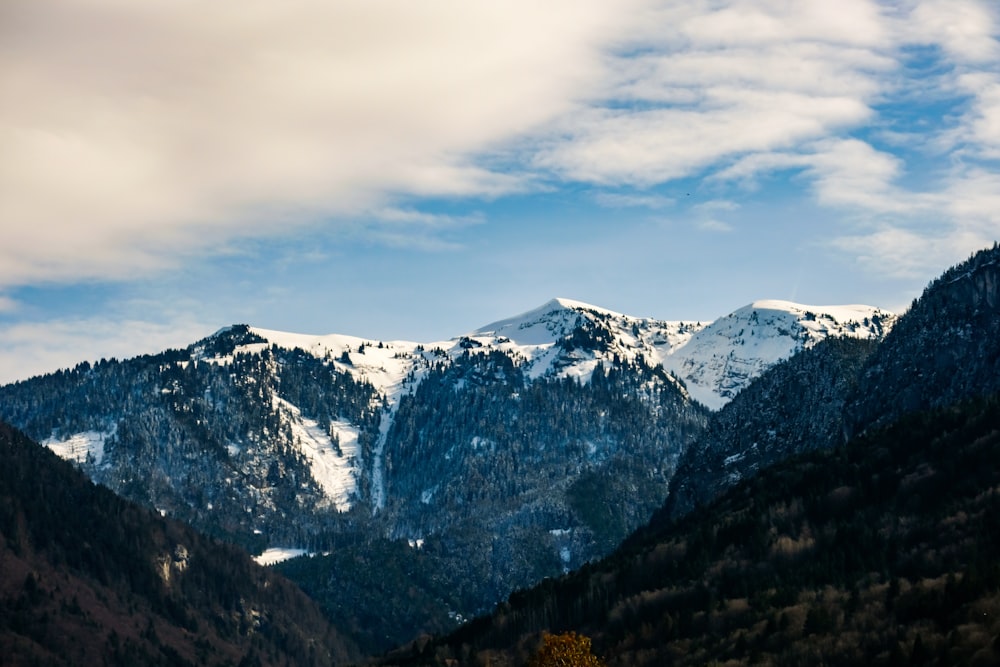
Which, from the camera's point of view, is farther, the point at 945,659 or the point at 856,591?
the point at 856,591

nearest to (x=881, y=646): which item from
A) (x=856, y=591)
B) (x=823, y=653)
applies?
(x=823, y=653)

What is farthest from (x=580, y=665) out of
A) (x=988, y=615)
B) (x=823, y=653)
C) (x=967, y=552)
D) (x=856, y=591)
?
(x=967, y=552)

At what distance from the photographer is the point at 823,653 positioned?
534 ft

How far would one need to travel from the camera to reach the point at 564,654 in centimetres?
14400

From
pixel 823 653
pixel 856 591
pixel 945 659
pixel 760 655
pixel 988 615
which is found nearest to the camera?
pixel 945 659

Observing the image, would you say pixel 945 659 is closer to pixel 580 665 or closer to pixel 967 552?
pixel 580 665

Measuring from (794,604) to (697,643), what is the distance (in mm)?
16388

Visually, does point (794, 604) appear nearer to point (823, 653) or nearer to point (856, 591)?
point (856, 591)

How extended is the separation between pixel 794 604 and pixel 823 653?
3568cm

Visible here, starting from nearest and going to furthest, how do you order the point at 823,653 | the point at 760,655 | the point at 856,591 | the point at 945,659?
the point at 945,659 → the point at 823,653 → the point at 760,655 → the point at 856,591

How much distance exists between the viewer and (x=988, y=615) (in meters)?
152

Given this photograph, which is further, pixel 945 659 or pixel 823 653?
pixel 823 653

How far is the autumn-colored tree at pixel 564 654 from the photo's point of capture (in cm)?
14312

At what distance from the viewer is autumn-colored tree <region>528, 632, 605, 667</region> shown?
14312 cm
